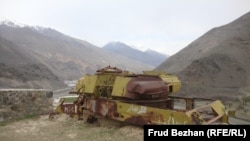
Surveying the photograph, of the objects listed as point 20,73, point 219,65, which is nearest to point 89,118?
point 219,65

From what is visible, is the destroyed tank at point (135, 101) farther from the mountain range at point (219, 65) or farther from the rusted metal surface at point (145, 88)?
the mountain range at point (219, 65)

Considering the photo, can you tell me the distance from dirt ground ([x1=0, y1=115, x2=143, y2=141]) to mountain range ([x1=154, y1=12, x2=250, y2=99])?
24.2 metres

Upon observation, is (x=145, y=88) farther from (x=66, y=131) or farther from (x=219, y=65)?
(x=219, y=65)

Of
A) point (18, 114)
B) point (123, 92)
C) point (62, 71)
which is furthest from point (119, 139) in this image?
point (62, 71)

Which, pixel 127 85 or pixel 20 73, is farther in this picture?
pixel 20 73

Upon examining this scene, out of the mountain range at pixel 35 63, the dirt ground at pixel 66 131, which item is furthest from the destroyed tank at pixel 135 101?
the mountain range at pixel 35 63

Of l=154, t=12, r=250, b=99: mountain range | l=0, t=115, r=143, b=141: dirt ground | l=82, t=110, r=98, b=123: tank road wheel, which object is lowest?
l=0, t=115, r=143, b=141: dirt ground

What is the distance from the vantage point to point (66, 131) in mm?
10953

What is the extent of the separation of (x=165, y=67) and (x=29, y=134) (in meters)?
42.6

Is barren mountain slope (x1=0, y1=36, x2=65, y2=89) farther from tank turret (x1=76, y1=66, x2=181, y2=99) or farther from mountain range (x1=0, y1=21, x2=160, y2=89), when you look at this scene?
tank turret (x1=76, y1=66, x2=181, y2=99)

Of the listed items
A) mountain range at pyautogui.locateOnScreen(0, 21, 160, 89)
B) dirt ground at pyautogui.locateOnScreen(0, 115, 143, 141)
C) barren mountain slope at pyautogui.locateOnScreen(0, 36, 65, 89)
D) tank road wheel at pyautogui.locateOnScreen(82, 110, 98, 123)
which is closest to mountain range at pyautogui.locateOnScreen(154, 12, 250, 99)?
barren mountain slope at pyautogui.locateOnScreen(0, 36, 65, 89)

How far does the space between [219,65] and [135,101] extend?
33032 mm

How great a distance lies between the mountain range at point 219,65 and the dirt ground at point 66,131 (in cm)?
2421

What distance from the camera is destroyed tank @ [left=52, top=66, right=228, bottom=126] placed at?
10.0 m
